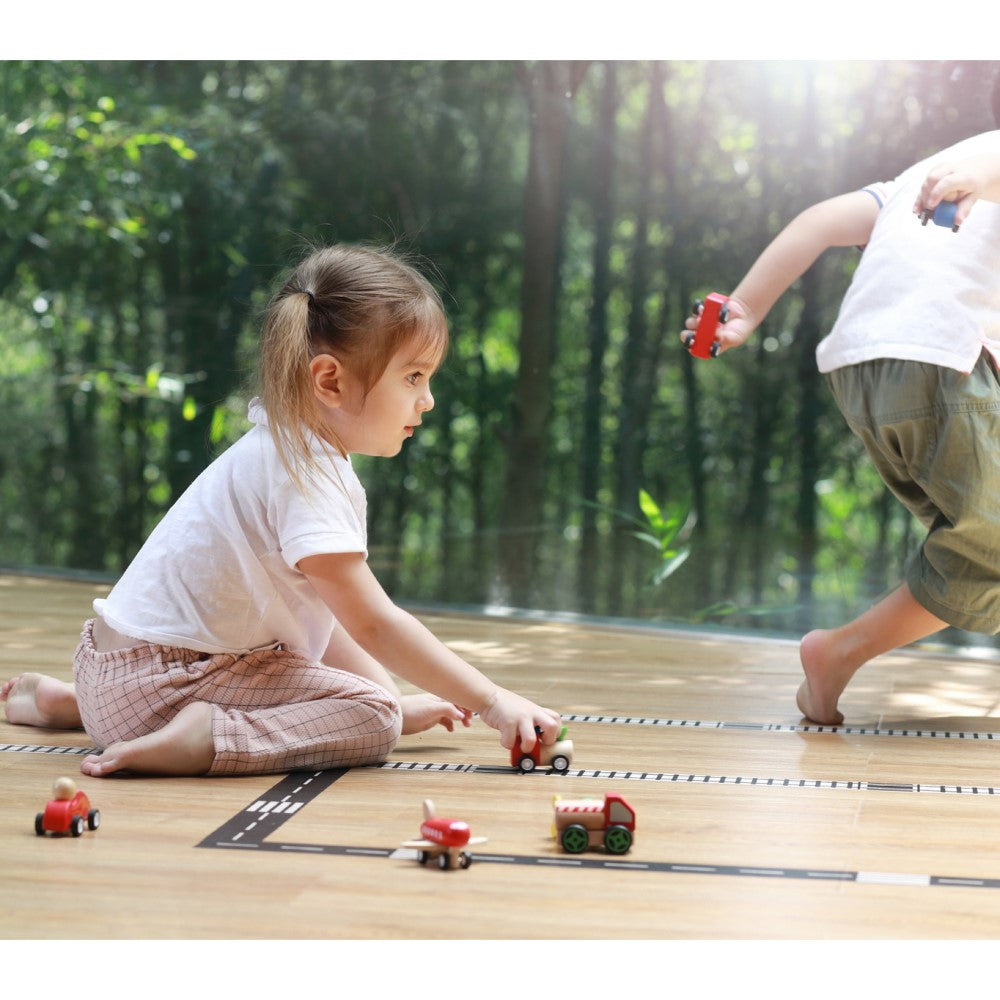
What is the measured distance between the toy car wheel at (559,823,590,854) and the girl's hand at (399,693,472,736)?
528 millimetres

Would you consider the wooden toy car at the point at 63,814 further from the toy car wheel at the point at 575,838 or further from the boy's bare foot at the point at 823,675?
the boy's bare foot at the point at 823,675

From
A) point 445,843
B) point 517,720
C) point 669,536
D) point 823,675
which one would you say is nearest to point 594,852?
point 445,843

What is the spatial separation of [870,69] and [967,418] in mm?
1356

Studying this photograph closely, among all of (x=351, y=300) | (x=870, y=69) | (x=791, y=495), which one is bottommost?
(x=791, y=495)

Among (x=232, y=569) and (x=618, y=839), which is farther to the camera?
(x=232, y=569)

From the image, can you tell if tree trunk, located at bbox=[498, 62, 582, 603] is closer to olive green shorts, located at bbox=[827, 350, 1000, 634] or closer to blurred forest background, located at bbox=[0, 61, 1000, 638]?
blurred forest background, located at bbox=[0, 61, 1000, 638]

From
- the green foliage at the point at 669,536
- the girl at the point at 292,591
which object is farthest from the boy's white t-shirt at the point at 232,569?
the green foliage at the point at 669,536

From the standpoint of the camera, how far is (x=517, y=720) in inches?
63.7

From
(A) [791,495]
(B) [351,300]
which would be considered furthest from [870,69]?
(B) [351,300]

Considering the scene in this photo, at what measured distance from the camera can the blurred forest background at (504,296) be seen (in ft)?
9.98

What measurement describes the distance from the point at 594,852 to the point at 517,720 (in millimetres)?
312

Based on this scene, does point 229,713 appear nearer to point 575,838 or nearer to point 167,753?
point 167,753

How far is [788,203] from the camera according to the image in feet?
9.93
